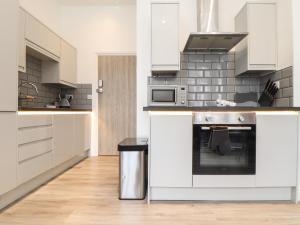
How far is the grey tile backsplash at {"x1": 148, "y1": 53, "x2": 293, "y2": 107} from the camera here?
319 centimetres

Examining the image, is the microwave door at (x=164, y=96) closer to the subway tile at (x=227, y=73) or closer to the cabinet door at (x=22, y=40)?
the subway tile at (x=227, y=73)

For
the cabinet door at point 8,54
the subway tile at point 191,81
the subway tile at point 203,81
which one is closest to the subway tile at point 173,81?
the subway tile at point 191,81

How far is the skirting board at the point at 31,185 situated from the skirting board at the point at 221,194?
1271mm

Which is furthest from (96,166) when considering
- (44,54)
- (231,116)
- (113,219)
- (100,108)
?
(231,116)

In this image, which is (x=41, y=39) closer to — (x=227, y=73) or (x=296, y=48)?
(x=227, y=73)

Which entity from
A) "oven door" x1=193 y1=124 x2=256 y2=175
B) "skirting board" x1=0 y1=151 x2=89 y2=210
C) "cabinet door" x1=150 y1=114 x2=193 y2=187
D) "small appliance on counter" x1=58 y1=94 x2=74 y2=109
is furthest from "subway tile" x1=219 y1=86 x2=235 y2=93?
"small appliance on counter" x1=58 y1=94 x2=74 y2=109

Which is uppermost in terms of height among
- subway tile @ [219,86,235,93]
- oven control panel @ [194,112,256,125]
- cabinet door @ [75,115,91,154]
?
subway tile @ [219,86,235,93]

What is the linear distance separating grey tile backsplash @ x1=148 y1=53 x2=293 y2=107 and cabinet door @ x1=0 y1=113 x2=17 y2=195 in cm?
178

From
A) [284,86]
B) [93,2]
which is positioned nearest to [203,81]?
[284,86]

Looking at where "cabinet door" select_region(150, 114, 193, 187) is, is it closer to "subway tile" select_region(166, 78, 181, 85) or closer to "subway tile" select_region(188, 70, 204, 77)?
"subway tile" select_region(166, 78, 181, 85)

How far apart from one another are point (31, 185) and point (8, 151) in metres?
0.71

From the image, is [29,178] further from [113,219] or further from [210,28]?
[210,28]

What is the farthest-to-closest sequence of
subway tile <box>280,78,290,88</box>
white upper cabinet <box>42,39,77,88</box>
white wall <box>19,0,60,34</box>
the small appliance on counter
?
the small appliance on counter, white upper cabinet <box>42,39,77,88</box>, white wall <box>19,0,60,34</box>, subway tile <box>280,78,290,88</box>

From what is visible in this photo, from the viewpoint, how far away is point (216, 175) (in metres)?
2.36
